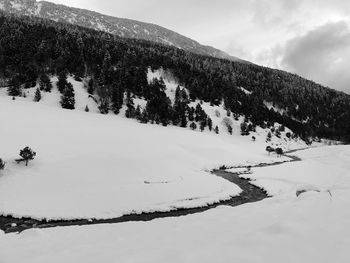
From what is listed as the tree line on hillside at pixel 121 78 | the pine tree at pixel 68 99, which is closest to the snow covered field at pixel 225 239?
the pine tree at pixel 68 99

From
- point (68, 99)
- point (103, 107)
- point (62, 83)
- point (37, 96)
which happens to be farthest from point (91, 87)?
point (37, 96)

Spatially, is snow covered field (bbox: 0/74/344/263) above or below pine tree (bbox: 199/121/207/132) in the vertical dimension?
below

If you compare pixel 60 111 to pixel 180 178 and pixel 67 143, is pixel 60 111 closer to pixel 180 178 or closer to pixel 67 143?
pixel 67 143

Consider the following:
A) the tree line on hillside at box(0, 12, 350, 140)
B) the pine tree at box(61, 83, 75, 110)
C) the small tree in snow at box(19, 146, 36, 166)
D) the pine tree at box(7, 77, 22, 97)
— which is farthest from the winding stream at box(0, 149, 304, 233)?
the pine tree at box(7, 77, 22, 97)

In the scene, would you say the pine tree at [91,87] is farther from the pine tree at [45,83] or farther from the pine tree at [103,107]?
the pine tree at [45,83]

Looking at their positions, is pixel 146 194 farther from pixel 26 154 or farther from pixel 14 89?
pixel 14 89

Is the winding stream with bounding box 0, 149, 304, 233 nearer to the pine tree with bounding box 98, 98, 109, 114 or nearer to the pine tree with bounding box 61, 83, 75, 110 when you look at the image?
the pine tree with bounding box 98, 98, 109, 114

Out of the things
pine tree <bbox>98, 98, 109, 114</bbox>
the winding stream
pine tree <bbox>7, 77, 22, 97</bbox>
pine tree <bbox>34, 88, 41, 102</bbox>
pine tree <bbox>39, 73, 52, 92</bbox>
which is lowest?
the winding stream

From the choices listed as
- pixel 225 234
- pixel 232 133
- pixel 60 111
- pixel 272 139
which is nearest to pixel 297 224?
pixel 225 234

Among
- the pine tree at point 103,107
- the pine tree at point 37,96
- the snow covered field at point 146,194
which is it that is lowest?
the snow covered field at point 146,194
